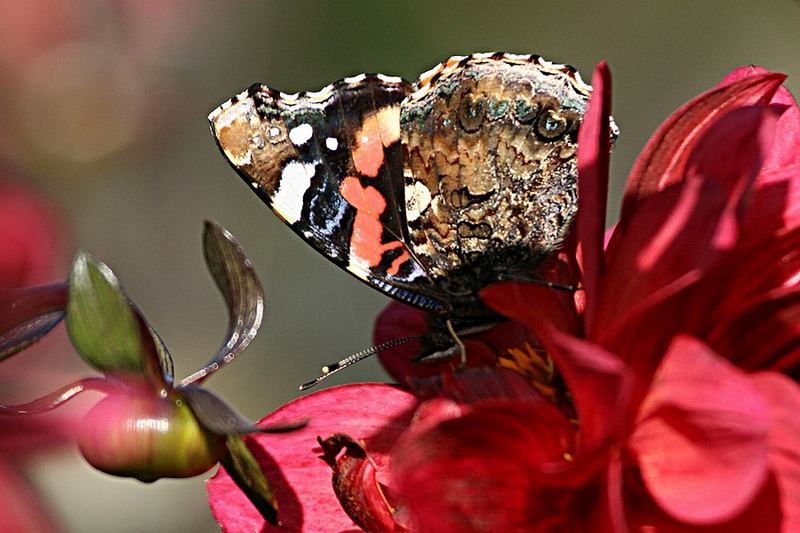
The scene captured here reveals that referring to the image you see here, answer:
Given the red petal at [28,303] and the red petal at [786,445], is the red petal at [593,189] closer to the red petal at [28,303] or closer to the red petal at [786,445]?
the red petal at [786,445]

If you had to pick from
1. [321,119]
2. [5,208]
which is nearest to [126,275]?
[321,119]

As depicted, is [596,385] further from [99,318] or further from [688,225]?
[99,318]

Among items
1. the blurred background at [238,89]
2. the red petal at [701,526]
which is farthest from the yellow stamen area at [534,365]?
the blurred background at [238,89]

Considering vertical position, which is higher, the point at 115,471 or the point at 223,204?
the point at 115,471

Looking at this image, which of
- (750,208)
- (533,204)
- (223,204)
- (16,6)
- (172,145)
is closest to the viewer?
(750,208)

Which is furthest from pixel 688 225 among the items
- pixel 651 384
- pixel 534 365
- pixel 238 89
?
pixel 238 89

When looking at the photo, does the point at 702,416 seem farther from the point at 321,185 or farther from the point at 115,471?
the point at 321,185

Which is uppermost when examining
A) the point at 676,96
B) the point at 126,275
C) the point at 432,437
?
the point at 432,437
